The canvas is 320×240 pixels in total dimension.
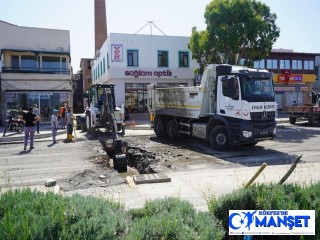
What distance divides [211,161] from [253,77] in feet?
12.9

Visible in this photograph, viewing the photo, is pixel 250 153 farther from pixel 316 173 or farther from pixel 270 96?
pixel 316 173

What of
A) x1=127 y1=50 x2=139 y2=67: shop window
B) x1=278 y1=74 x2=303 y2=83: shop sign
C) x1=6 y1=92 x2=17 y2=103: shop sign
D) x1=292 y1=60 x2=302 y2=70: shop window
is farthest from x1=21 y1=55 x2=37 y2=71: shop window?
x1=292 y1=60 x2=302 y2=70: shop window

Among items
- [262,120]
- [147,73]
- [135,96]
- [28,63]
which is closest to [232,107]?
[262,120]

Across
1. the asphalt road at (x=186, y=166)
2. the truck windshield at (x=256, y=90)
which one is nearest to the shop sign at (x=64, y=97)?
the asphalt road at (x=186, y=166)

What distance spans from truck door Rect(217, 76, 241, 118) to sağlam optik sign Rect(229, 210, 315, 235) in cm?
866

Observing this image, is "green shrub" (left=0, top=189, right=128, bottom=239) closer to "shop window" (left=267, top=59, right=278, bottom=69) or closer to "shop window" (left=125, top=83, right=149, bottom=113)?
"shop window" (left=125, top=83, right=149, bottom=113)

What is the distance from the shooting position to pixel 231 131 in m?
12.1

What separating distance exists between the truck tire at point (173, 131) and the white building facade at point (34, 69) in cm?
1421

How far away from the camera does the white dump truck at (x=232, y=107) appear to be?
38.9 ft

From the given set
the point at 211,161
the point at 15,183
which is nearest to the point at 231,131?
the point at 211,161

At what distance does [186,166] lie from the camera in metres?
10.1

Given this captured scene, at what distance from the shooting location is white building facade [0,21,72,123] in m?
26.7

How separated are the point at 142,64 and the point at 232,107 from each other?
19333 millimetres

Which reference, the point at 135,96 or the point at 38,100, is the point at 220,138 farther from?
the point at 38,100
